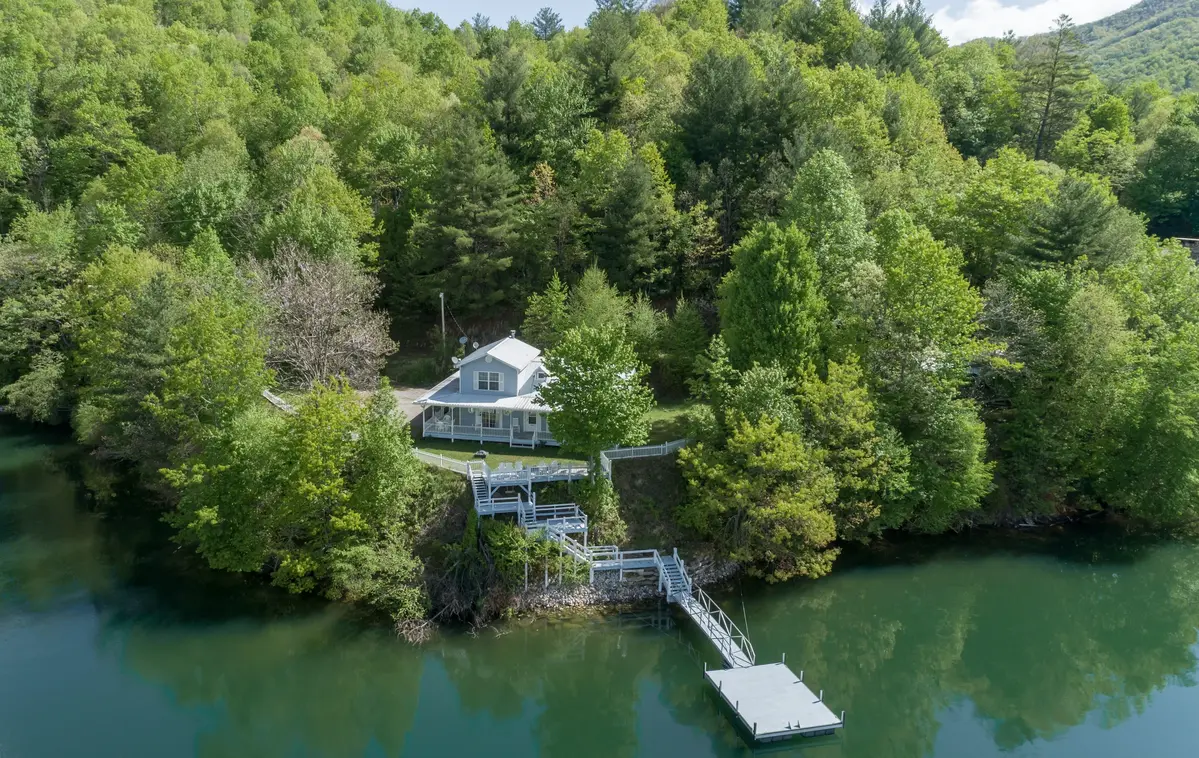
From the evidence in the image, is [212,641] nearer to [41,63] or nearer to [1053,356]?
[1053,356]

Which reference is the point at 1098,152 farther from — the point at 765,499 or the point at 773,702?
the point at 773,702

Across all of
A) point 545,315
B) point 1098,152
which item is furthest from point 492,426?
point 1098,152

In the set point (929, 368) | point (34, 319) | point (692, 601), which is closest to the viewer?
point (692, 601)

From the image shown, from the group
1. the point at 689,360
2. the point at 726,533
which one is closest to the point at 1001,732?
the point at 726,533

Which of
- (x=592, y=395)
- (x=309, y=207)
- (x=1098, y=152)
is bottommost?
(x=592, y=395)

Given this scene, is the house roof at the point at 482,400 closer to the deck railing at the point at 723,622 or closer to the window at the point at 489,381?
the window at the point at 489,381

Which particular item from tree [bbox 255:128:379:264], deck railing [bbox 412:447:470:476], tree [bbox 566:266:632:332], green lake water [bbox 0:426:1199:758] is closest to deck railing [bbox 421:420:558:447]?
deck railing [bbox 412:447:470:476]
